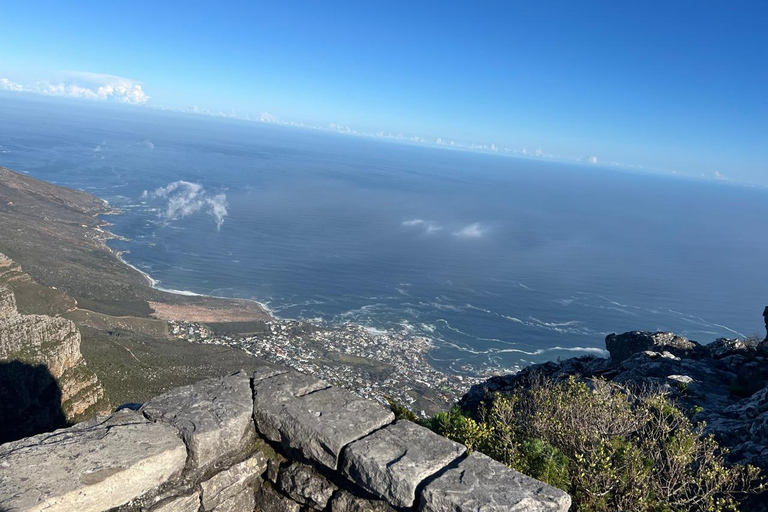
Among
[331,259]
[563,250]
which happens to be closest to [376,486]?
[331,259]

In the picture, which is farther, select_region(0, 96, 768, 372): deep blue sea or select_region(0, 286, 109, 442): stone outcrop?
select_region(0, 96, 768, 372): deep blue sea

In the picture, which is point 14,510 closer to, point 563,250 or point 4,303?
point 4,303

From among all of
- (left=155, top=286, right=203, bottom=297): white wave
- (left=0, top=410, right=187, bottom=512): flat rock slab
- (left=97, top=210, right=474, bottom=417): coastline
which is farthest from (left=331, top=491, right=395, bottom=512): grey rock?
(left=155, top=286, right=203, bottom=297): white wave

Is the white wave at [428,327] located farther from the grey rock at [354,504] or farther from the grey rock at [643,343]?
the grey rock at [354,504]

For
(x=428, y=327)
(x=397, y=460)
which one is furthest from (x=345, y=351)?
(x=397, y=460)

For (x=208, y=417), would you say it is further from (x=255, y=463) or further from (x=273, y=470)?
(x=273, y=470)

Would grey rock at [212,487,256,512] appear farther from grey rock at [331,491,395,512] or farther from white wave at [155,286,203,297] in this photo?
white wave at [155,286,203,297]
